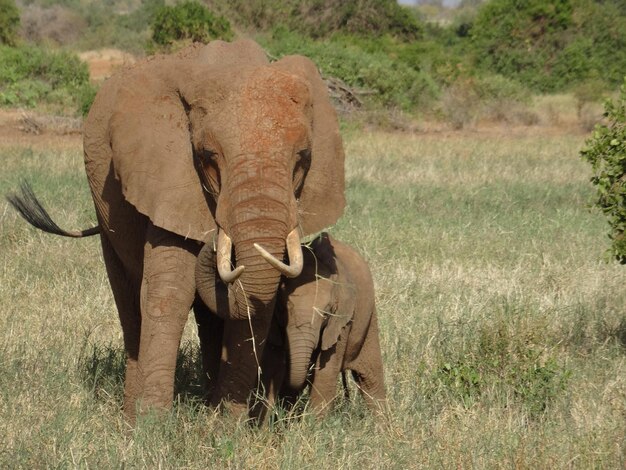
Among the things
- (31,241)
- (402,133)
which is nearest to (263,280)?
(31,241)

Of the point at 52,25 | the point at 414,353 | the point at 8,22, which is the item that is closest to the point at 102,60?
the point at 8,22

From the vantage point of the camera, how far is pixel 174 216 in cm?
500

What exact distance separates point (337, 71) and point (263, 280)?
21295 mm

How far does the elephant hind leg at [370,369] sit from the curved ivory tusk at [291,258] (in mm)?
1397

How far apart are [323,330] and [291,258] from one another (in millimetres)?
831

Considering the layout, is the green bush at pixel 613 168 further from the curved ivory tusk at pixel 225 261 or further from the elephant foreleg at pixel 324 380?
the curved ivory tusk at pixel 225 261

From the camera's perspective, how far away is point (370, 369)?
5934 mm

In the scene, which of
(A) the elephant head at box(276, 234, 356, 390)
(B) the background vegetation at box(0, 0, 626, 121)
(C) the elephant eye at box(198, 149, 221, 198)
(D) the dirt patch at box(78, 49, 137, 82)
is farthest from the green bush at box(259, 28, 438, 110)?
(C) the elephant eye at box(198, 149, 221, 198)

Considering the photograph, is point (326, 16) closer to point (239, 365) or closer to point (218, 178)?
point (239, 365)

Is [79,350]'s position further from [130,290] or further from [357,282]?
[357,282]

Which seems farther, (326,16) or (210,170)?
(326,16)

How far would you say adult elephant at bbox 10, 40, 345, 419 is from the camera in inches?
179

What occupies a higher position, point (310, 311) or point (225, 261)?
point (225, 261)

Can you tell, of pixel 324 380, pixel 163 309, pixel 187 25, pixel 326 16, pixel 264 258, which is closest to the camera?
pixel 264 258
